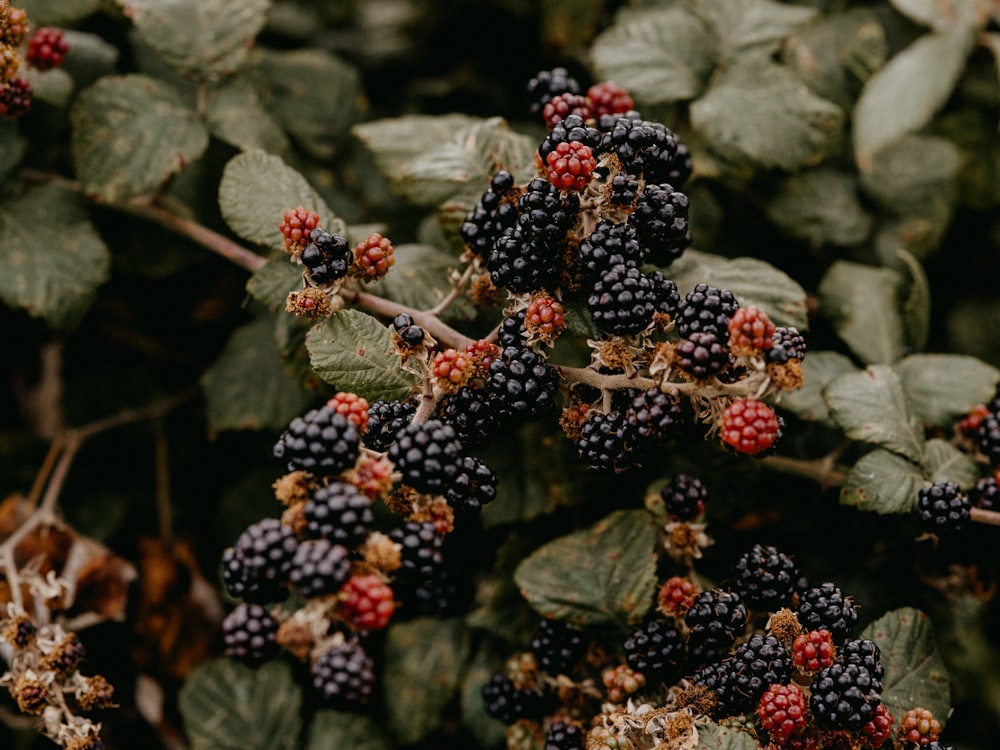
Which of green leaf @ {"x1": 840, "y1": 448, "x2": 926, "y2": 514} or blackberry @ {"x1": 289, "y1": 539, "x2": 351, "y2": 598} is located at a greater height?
blackberry @ {"x1": 289, "y1": 539, "x2": 351, "y2": 598}

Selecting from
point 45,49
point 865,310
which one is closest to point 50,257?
point 45,49

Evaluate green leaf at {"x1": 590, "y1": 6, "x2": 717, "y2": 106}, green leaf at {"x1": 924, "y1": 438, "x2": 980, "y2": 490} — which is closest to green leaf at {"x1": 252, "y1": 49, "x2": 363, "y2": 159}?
green leaf at {"x1": 590, "y1": 6, "x2": 717, "y2": 106}

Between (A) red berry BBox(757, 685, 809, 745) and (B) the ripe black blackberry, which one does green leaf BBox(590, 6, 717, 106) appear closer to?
(B) the ripe black blackberry

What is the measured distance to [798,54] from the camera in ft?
Result: 9.37

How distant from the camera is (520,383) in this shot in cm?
167

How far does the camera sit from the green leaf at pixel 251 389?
100 inches

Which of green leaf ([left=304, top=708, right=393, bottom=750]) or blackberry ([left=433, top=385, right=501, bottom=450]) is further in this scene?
green leaf ([left=304, top=708, right=393, bottom=750])

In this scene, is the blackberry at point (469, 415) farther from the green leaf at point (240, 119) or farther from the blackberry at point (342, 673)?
the green leaf at point (240, 119)

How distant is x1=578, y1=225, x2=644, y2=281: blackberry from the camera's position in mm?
1730

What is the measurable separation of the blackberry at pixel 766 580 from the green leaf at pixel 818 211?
4.51 ft

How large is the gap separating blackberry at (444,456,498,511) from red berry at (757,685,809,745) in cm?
67

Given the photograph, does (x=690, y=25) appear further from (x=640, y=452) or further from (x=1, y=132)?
(x=1, y=132)

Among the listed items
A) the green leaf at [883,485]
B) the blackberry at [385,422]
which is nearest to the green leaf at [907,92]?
the green leaf at [883,485]

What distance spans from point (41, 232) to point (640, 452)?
1832 millimetres
